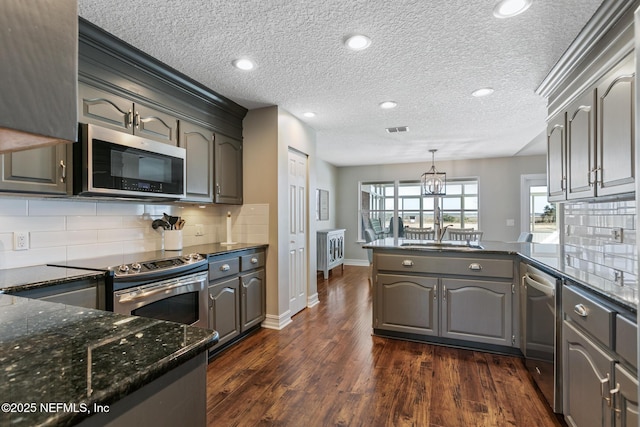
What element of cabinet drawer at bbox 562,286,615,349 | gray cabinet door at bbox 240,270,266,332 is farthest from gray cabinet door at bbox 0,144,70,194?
cabinet drawer at bbox 562,286,615,349

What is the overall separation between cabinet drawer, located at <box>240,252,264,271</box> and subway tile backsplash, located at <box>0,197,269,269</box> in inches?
8.6

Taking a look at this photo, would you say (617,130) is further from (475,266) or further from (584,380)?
(475,266)

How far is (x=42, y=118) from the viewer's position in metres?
0.47

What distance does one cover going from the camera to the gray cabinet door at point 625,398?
1118mm

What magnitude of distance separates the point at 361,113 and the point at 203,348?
3.31m

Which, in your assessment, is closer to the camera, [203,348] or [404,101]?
[203,348]

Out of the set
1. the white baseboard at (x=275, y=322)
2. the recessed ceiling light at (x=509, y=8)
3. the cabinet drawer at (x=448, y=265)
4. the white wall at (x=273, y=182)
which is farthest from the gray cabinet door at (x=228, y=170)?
the recessed ceiling light at (x=509, y=8)

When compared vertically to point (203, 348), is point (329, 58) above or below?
above

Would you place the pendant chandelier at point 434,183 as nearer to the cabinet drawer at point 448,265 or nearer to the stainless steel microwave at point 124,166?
the cabinet drawer at point 448,265

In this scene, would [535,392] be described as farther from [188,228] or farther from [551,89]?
[188,228]

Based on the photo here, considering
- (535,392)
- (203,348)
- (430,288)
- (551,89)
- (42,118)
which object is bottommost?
(535,392)

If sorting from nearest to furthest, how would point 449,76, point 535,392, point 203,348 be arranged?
point 203,348, point 535,392, point 449,76

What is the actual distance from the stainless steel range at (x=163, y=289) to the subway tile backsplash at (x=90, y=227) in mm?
560

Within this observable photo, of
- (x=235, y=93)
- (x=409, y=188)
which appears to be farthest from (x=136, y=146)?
(x=409, y=188)
